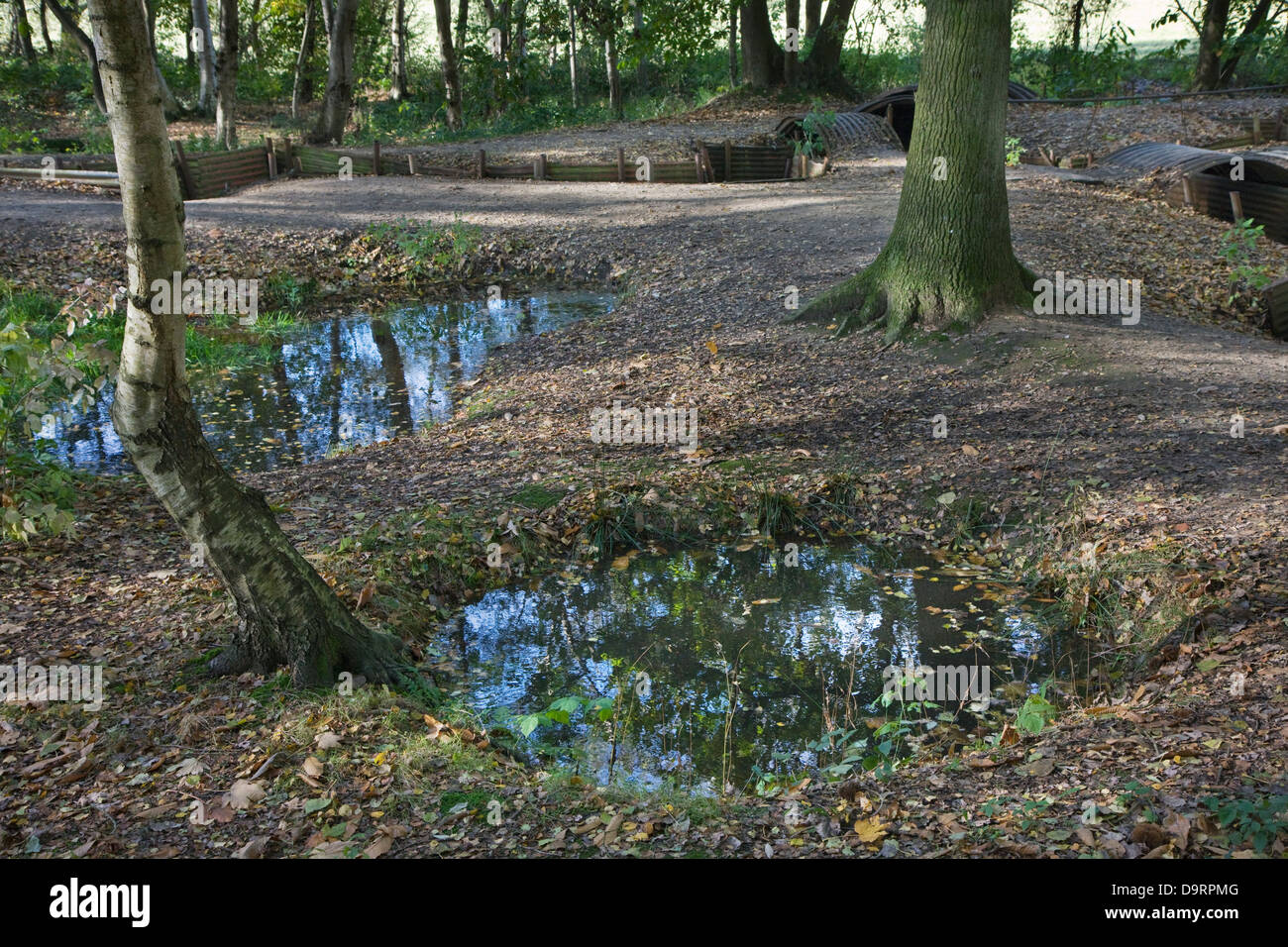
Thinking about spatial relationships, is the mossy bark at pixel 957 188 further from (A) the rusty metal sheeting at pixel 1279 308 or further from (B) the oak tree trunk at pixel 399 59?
(B) the oak tree trunk at pixel 399 59

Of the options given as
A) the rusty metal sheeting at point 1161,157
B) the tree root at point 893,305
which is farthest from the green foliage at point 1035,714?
the rusty metal sheeting at point 1161,157

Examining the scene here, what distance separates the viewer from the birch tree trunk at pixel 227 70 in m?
21.6

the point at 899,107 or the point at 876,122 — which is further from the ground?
A: the point at 899,107

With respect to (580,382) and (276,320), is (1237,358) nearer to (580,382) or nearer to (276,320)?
(580,382)

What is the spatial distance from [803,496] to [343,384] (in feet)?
21.3

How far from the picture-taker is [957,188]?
31.1 ft

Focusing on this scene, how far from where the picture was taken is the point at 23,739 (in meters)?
4.50

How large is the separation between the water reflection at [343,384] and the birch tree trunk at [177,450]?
430cm

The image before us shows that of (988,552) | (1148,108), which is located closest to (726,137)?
(1148,108)

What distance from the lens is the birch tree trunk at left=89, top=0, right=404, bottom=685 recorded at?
414cm

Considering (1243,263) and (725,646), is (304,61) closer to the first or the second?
(1243,263)

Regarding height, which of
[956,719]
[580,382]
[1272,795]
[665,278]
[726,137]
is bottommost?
[956,719]

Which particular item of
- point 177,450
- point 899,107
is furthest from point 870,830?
point 899,107

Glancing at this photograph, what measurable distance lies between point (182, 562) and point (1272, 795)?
6.07 m
